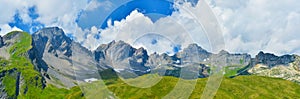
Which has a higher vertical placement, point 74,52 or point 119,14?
point 119,14

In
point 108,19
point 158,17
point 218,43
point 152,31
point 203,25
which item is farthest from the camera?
point 152,31

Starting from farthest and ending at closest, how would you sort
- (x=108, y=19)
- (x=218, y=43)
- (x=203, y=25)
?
(x=108, y=19), (x=203, y=25), (x=218, y=43)

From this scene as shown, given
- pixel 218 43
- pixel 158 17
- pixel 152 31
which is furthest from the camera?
pixel 152 31

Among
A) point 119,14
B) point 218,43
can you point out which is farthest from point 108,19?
point 218,43

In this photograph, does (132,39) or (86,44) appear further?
(132,39)

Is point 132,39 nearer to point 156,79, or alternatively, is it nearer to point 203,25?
point 156,79

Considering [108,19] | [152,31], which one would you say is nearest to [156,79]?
[152,31]

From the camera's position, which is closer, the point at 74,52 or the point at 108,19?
the point at 108,19

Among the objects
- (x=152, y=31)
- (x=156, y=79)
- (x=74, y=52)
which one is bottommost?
(x=156, y=79)

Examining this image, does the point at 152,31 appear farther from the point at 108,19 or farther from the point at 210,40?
the point at 210,40
